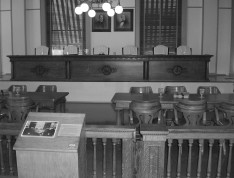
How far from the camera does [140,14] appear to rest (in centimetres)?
1040

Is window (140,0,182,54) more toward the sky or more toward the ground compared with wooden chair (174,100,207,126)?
more toward the sky

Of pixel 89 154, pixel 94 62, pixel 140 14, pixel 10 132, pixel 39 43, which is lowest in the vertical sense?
pixel 89 154

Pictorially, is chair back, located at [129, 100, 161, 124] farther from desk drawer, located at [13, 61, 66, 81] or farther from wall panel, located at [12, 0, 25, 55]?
wall panel, located at [12, 0, 25, 55]

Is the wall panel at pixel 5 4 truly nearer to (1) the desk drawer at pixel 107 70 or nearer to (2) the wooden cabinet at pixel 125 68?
(2) the wooden cabinet at pixel 125 68

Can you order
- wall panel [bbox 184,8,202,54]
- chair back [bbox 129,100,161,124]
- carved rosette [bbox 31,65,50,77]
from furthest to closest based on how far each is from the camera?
wall panel [bbox 184,8,202,54]
carved rosette [bbox 31,65,50,77]
chair back [bbox 129,100,161,124]

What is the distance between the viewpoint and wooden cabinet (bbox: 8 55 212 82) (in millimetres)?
7832

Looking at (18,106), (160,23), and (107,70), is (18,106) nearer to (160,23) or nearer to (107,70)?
(107,70)

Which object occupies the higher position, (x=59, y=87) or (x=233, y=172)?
(x=59, y=87)

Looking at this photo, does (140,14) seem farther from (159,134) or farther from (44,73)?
(159,134)

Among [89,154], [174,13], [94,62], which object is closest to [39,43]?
[94,62]

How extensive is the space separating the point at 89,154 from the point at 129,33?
738 centimetres

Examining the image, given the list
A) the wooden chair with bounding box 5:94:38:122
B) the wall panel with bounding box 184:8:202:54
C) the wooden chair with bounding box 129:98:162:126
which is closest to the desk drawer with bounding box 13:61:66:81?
the wooden chair with bounding box 5:94:38:122

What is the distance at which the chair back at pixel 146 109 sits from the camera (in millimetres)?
4184

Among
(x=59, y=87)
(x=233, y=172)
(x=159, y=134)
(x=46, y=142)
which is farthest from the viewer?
(x=59, y=87)
